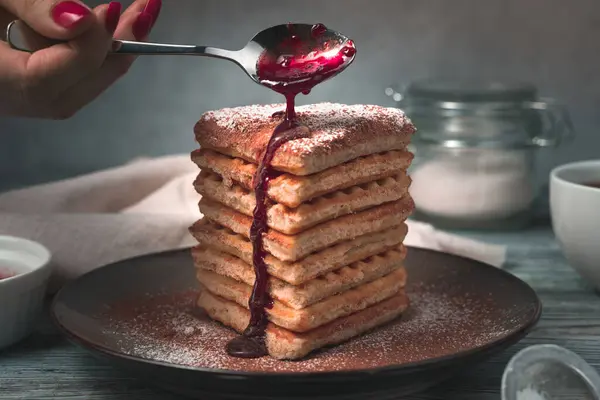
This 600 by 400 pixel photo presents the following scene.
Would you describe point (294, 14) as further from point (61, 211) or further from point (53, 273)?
point (53, 273)

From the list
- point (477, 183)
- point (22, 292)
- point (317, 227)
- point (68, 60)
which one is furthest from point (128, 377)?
point (477, 183)

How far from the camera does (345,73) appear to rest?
86.5 inches

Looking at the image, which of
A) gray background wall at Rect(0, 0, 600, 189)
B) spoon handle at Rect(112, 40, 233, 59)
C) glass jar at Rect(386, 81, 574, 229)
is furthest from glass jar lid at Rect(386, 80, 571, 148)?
spoon handle at Rect(112, 40, 233, 59)

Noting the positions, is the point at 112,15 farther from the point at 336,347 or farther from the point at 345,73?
the point at 345,73

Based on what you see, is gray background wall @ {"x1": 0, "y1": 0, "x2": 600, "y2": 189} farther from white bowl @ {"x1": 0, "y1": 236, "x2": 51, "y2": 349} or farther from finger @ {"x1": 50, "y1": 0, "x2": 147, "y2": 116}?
white bowl @ {"x1": 0, "y1": 236, "x2": 51, "y2": 349}

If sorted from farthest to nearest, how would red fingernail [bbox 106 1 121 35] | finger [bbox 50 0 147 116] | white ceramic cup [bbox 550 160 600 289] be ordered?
white ceramic cup [bbox 550 160 600 289], finger [bbox 50 0 147 116], red fingernail [bbox 106 1 121 35]

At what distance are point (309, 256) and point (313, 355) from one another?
5.7 inches

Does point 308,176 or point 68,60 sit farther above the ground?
point 68,60

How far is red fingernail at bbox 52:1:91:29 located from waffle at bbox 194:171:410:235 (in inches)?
13.1

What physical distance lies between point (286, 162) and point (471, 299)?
1.56 ft

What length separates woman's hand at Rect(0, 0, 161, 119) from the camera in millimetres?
1134

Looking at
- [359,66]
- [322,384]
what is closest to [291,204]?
[322,384]

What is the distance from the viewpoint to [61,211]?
75.9 inches

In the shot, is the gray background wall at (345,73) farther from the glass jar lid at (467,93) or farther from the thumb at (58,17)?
the thumb at (58,17)
